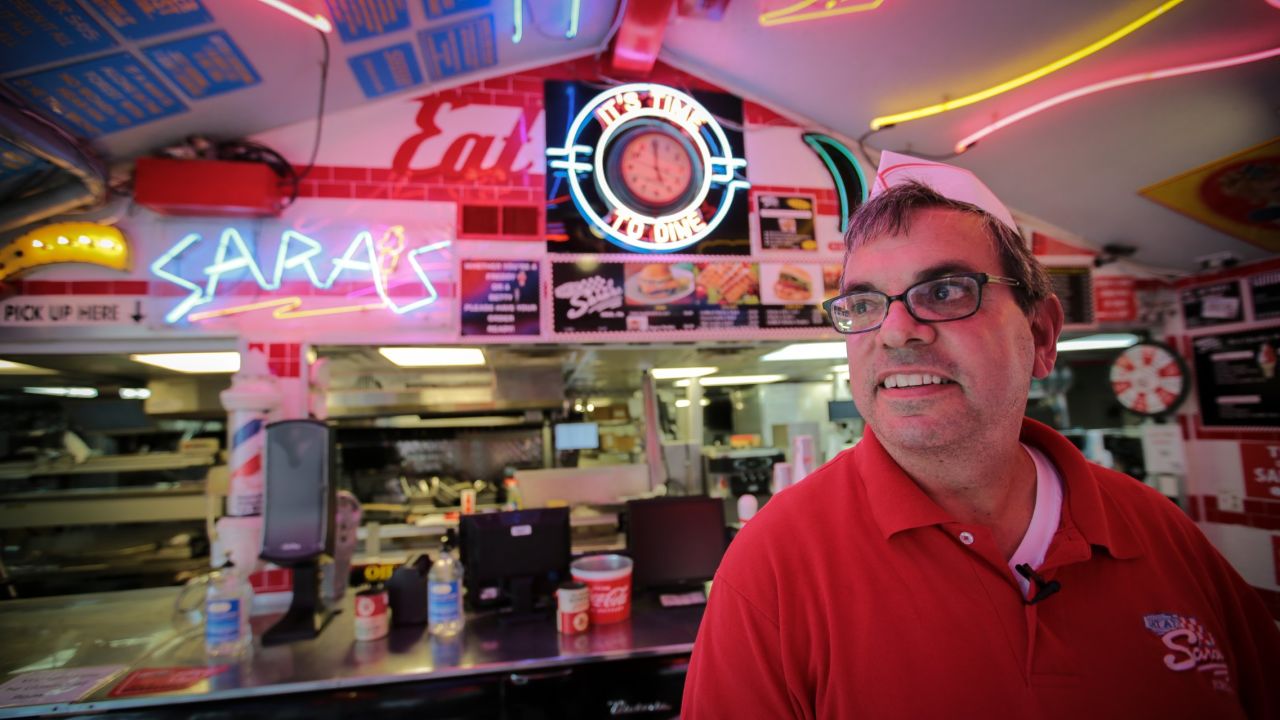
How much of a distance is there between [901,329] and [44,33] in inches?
128

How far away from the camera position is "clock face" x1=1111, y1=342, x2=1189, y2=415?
394 cm

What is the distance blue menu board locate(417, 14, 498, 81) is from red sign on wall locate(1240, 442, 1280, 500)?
510 centimetres

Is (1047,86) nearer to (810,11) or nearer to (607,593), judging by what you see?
(810,11)

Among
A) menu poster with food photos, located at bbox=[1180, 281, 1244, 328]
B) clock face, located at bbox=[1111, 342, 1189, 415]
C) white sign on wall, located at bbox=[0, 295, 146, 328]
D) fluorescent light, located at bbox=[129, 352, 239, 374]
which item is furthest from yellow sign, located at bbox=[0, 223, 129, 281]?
menu poster with food photos, located at bbox=[1180, 281, 1244, 328]

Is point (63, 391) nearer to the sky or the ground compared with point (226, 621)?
nearer to the sky

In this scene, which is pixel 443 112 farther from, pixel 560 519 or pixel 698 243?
pixel 560 519

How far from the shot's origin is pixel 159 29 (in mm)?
2523

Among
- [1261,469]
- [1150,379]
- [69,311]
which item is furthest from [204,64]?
[1261,469]

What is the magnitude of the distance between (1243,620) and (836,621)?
80cm

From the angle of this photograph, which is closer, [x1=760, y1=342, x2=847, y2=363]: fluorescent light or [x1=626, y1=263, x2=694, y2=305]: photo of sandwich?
[x1=626, y1=263, x2=694, y2=305]: photo of sandwich

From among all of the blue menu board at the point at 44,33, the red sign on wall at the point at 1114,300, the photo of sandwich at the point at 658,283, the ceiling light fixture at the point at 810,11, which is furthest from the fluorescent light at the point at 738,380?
the blue menu board at the point at 44,33

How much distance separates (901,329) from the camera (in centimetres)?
106

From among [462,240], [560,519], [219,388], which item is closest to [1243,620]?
[560,519]

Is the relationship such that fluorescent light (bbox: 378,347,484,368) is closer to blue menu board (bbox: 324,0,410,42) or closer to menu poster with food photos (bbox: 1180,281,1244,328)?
blue menu board (bbox: 324,0,410,42)
